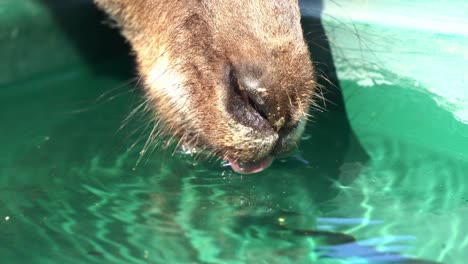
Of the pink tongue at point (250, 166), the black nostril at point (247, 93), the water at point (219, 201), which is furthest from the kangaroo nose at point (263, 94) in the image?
the water at point (219, 201)

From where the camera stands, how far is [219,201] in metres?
2.85

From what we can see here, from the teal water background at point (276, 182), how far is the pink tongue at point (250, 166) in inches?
3.5

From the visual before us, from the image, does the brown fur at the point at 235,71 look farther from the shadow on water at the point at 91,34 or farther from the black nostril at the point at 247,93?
the shadow on water at the point at 91,34

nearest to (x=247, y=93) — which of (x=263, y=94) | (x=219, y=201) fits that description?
(x=263, y=94)

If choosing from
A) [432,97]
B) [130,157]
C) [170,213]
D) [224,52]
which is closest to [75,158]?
[130,157]

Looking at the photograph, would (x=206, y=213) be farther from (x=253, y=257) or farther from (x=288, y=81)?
(x=288, y=81)

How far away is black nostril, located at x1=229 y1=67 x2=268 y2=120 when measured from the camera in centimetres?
256

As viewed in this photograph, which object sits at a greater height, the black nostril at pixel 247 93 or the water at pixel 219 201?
the black nostril at pixel 247 93

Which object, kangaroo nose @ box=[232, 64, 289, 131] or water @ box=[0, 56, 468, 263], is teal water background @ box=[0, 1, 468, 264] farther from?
kangaroo nose @ box=[232, 64, 289, 131]

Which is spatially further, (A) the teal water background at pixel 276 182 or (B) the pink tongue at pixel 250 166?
(B) the pink tongue at pixel 250 166

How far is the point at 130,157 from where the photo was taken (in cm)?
329

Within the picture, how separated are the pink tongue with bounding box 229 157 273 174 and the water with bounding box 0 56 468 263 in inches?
3.4

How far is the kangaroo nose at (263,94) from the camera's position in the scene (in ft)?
8.38

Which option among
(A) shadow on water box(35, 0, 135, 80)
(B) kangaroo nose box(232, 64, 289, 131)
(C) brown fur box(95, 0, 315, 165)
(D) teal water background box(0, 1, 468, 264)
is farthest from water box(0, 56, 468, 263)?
(A) shadow on water box(35, 0, 135, 80)
